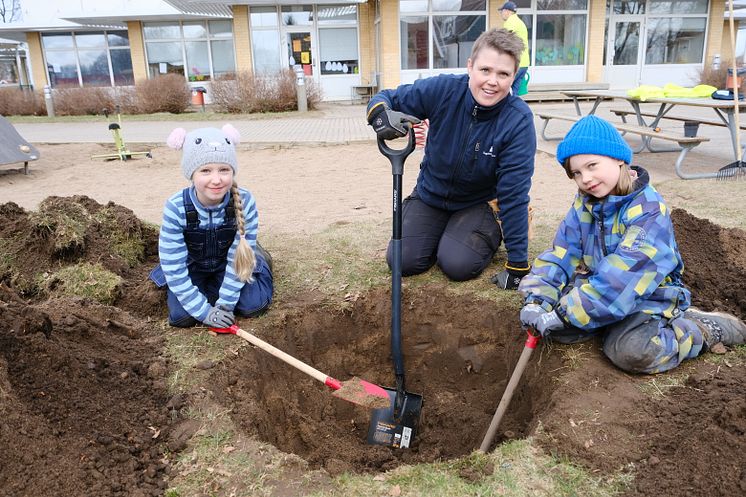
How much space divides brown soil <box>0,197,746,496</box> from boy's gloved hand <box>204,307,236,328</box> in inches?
7.0

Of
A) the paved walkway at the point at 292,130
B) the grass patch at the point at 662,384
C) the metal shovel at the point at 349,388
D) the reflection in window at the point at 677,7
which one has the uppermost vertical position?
the reflection in window at the point at 677,7

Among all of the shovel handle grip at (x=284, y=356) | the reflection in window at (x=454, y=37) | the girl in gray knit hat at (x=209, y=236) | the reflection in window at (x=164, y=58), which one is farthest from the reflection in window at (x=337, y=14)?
the shovel handle grip at (x=284, y=356)

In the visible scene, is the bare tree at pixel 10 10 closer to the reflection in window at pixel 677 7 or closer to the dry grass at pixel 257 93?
Answer: the dry grass at pixel 257 93

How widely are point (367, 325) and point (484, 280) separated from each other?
900 mm

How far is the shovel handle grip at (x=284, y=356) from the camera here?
3211mm

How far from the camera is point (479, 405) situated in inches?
146

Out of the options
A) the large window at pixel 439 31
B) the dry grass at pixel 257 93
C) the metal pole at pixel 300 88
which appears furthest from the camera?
the large window at pixel 439 31

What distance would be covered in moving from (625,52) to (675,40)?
2.17 metres

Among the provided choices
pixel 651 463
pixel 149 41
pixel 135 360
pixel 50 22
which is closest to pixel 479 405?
pixel 651 463

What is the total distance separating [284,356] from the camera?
3.29m

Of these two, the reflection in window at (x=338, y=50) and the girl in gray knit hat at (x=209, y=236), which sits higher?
the reflection in window at (x=338, y=50)

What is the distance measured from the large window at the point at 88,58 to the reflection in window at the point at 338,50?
8.87 meters

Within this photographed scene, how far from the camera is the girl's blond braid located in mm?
3508

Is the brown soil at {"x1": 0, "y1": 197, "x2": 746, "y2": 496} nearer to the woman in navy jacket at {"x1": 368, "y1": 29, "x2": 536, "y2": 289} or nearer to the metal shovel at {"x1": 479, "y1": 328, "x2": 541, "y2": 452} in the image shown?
the metal shovel at {"x1": 479, "y1": 328, "x2": 541, "y2": 452}
